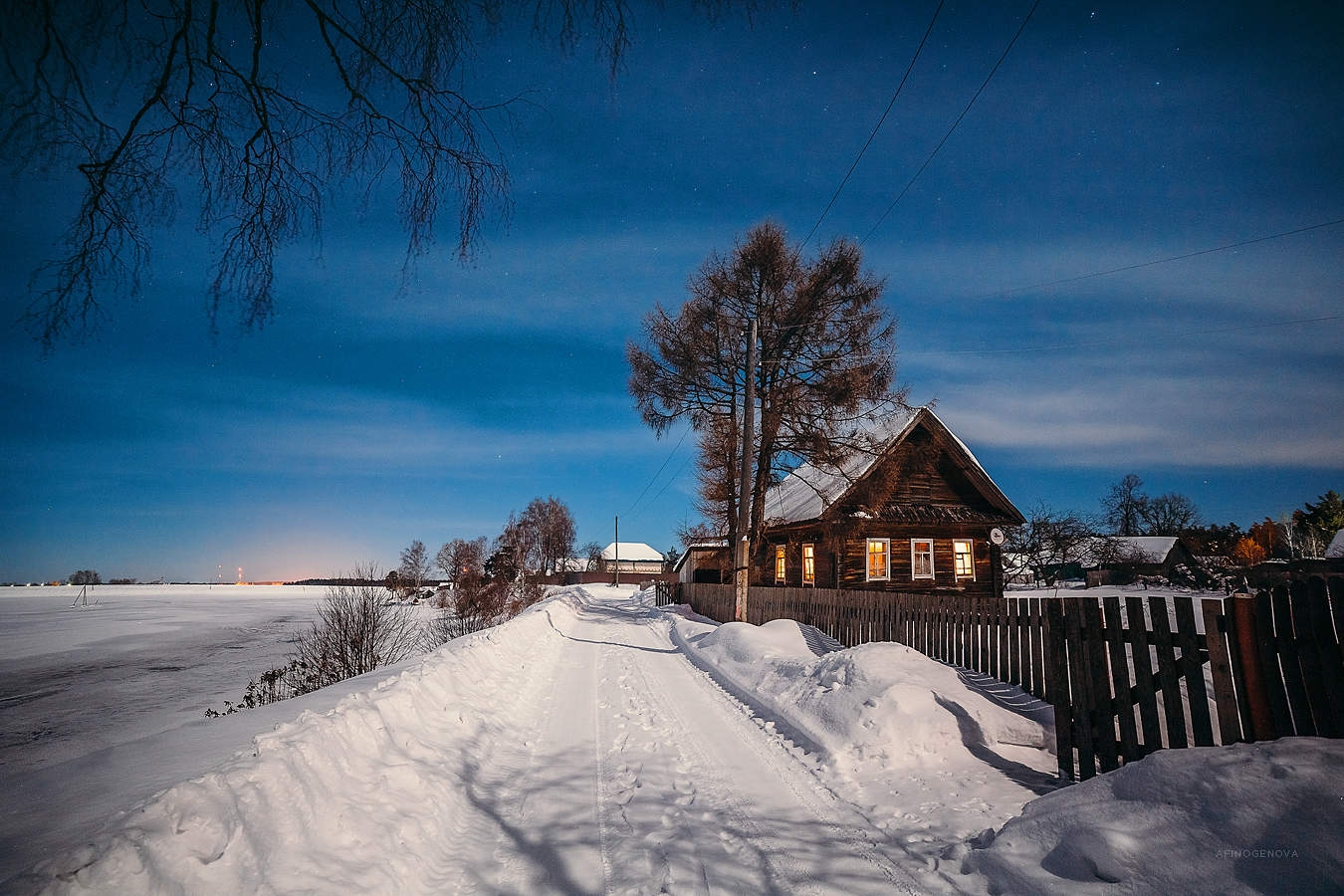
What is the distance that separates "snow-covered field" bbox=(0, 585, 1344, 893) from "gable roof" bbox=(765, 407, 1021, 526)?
458 inches

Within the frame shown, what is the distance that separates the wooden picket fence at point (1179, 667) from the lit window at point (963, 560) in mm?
15150

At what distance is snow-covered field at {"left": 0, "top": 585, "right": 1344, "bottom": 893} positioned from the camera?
257 cm

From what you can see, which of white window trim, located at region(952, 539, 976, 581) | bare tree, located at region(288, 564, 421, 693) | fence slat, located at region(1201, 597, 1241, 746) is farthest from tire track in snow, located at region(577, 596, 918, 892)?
white window trim, located at region(952, 539, 976, 581)

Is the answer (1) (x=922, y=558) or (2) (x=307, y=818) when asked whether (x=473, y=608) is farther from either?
(2) (x=307, y=818)

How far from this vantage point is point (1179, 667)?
435cm

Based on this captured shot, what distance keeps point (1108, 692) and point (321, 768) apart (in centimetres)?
587

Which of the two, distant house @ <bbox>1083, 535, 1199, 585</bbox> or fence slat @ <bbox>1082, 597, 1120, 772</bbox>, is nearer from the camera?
fence slat @ <bbox>1082, 597, 1120, 772</bbox>

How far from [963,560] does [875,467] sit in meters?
6.36

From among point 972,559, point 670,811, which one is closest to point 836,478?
point 972,559

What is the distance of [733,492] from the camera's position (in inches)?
759

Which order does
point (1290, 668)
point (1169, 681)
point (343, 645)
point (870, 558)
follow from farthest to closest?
1. point (870, 558)
2. point (343, 645)
3. point (1169, 681)
4. point (1290, 668)

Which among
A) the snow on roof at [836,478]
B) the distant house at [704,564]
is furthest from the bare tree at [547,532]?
the snow on roof at [836,478]

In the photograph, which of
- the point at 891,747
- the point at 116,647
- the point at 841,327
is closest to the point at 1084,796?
the point at 891,747

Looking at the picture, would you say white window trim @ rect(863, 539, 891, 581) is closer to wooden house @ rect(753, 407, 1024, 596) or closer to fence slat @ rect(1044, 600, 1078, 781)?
wooden house @ rect(753, 407, 1024, 596)
